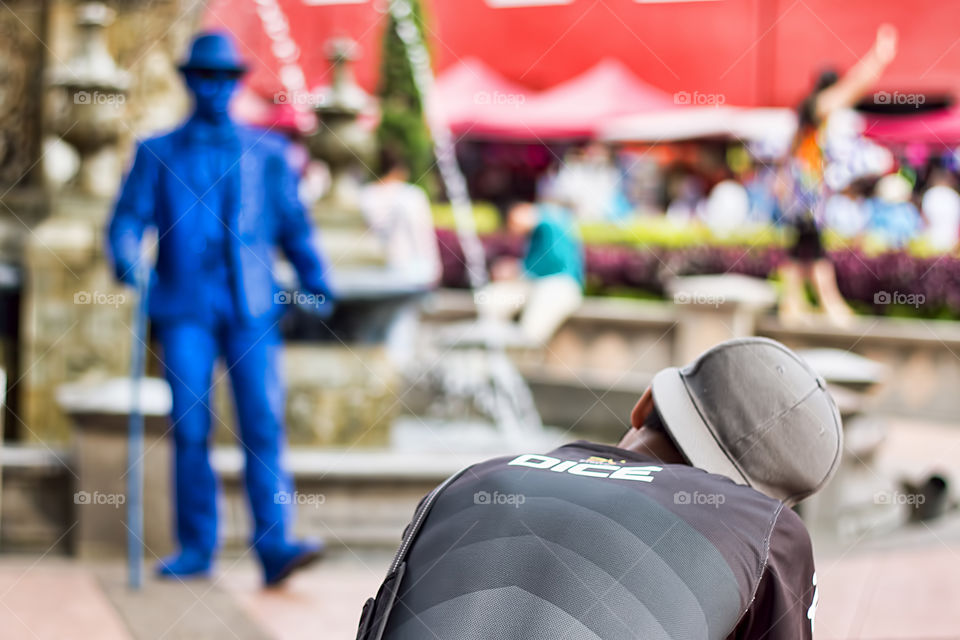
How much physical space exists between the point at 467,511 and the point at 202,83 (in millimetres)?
3540

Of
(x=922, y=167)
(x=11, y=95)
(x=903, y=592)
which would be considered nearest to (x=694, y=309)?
(x=903, y=592)

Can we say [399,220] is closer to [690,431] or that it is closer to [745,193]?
[690,431]

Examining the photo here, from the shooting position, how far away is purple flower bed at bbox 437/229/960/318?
1093 cm

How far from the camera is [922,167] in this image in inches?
650

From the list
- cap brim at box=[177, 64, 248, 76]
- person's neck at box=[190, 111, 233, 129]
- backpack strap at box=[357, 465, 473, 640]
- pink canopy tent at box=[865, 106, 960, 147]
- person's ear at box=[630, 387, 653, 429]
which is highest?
A: cap brim at box=[177, 64, 248, 76]

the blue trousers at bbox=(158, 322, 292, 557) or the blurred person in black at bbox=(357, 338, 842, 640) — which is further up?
the blurred person in black at bbox=(357, 338, 842, 640)

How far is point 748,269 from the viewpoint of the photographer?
12383 millimetres

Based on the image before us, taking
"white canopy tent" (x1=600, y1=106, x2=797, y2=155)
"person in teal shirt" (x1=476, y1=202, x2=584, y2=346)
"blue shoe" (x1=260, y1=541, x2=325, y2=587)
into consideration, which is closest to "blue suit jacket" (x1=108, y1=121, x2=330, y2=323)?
"blue shoe" (x1=260, y1=541, x2=325, y2=587)

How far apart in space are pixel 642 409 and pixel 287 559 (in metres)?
3.04

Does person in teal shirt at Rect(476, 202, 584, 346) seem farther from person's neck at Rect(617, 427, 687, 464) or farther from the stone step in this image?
person's neck at Rect(617, 427, 687, 464)

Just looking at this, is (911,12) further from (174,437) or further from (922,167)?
(174,437)

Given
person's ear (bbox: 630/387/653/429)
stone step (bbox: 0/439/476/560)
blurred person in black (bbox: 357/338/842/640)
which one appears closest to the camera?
blurred person in black (bbox: 357/338/842/640)

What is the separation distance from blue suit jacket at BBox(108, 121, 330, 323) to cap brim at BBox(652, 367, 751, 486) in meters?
3.16

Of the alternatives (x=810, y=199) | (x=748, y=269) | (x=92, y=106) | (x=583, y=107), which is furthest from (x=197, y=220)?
(x=583, y=107)
